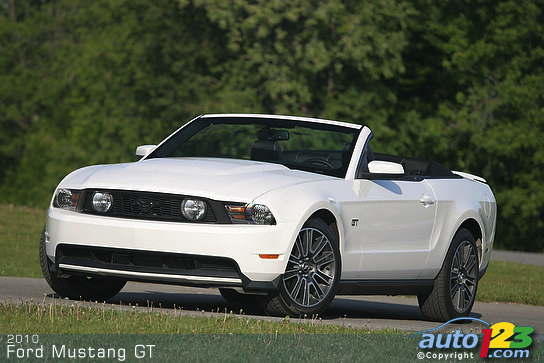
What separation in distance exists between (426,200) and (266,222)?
2255mm

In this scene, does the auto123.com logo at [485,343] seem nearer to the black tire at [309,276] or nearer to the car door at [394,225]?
the black tire at [309,276]

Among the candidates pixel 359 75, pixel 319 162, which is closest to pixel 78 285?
pixel 319 162

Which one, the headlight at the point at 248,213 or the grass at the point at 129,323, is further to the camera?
the headlight at the point at 248,213

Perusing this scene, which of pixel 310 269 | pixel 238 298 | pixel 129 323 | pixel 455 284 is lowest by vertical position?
pixel 238 298

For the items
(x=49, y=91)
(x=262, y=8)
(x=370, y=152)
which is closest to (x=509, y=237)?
(x=262, y=8)

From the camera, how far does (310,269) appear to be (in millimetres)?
9055

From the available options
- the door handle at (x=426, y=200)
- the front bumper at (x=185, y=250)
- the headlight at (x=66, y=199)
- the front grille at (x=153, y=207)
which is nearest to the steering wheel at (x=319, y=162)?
the door handle at (x=426, y=200)

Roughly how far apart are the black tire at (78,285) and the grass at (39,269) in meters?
4.06

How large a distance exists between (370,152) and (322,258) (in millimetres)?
1840

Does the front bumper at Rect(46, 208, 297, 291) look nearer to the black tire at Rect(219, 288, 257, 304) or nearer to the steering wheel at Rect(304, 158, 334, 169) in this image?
the steering wheel at Rect(304, 158, 334, 169)

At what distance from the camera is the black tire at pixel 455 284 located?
421 inches

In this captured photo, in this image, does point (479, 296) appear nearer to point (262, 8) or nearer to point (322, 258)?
point (322, 258)

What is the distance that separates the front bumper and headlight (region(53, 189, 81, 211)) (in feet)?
0.83

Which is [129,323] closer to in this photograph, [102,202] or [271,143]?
[102,202]
